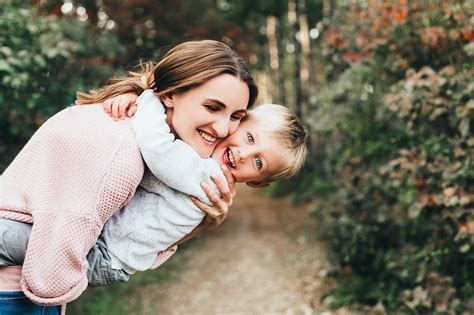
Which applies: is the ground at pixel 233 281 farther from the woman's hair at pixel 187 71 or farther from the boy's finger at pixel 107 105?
the boy's finger at pixel 107 105

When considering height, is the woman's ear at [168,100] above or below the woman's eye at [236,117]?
above

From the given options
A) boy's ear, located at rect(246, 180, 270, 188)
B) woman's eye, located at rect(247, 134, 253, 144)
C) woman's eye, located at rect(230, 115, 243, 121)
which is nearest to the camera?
woman's eye, located at rect(230, 115, 243, 121)

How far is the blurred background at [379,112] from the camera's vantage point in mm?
3629

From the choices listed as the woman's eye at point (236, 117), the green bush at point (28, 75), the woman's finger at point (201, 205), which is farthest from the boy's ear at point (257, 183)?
the green bush at point (28, 75)

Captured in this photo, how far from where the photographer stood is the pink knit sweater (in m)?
1.48

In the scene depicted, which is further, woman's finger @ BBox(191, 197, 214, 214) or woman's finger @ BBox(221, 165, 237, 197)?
woman's finger @ BBox(221, 165, 237, 197)

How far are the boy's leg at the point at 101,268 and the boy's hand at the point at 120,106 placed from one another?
0.46 metres

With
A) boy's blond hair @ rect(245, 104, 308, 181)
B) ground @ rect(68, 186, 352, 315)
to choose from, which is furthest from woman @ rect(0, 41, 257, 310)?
ground @ rect(68, 186, 352, 315)

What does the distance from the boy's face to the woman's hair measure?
0.76 ft

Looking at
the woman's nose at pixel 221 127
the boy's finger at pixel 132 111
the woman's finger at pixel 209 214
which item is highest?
the boy's finger at pixel 132 111

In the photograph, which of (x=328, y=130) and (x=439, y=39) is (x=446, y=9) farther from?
(x=328, y=130)

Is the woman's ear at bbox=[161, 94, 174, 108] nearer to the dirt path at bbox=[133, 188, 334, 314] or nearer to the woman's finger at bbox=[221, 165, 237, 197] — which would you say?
the woman's finger at bbox=[221, 165, 237, 197]

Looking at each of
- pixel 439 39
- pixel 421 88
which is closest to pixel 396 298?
pixel 421 88

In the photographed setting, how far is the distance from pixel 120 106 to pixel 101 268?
57cm
